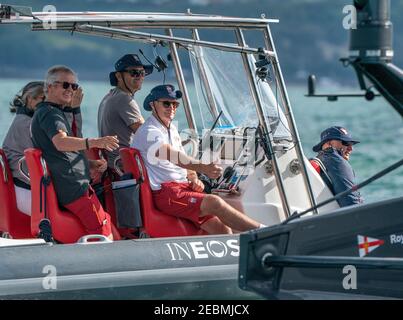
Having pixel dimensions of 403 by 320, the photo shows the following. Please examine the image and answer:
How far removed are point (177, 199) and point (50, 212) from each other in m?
0.88

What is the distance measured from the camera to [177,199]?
8703 mm

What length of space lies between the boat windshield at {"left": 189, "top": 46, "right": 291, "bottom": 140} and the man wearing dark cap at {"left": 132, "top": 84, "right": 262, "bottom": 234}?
687 mm

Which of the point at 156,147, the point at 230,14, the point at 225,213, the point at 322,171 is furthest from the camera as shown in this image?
the point at 230,14

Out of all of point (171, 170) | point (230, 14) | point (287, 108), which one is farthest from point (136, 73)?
point (230, 14)

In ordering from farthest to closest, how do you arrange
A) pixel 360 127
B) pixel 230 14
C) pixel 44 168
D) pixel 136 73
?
pixel 230 14, pixel 360 127, pixel 136 73, pixel 44 168

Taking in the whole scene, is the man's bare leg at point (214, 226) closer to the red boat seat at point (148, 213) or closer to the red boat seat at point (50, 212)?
the red boat seat at point (148, 213)

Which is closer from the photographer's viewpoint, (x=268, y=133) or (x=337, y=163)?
(x=268, y=133)

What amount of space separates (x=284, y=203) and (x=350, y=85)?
6637 centimetres

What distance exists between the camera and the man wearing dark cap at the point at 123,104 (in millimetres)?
9109

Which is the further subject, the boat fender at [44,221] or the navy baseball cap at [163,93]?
the navy baseball cap at [163,93]

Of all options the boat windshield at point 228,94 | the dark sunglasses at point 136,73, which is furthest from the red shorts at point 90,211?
the boat windshield at point 228,94

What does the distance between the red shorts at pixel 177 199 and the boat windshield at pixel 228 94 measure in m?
0.79

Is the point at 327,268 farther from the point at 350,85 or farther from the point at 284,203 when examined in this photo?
the point at 350,85

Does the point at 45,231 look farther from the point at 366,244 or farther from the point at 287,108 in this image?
the point at 366,244
